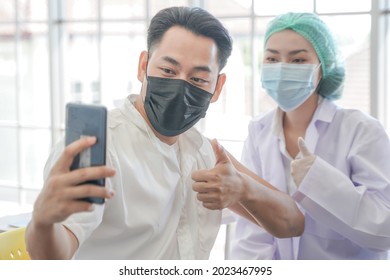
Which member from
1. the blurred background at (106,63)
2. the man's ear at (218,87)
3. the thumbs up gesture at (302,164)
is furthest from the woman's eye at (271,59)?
the blurred background at (106,63)

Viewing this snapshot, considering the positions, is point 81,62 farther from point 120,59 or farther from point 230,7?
point 230,7

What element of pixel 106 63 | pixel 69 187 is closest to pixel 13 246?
pixel 69 187

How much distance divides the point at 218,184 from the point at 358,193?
22.4 inches

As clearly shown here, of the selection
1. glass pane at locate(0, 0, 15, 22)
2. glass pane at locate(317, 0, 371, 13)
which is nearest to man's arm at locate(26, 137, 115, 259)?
glass pane at locate(317, 0, 371, 13)

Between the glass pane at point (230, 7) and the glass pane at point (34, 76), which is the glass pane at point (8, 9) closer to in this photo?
the glass pane at point (34, 76)

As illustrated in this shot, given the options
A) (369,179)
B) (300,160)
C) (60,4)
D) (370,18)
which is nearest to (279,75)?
(300,160)

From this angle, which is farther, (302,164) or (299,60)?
(299,60)

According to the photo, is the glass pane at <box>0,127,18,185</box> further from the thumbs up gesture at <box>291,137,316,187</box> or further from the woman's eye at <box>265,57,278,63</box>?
the thumbs up gesture at <box>291,137,316,187</box>

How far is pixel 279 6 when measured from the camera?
2.49m

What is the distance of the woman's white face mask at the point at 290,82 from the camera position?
167 centimetres

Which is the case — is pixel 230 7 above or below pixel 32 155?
above

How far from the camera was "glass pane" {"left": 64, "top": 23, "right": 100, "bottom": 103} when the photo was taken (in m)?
3.03

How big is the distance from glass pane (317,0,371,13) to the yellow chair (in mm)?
1581
